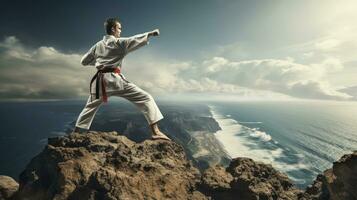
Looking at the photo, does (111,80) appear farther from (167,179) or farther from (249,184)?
(249,184)

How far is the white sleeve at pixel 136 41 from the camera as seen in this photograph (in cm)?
684

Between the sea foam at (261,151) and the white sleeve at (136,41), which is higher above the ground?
the white sleeve at (136,41)

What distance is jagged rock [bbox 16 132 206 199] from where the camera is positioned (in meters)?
7.22

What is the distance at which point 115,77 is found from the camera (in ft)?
23.6

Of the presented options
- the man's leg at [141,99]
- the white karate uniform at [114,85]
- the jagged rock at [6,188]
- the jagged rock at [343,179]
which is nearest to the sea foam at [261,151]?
the jagged rock at [6,188]

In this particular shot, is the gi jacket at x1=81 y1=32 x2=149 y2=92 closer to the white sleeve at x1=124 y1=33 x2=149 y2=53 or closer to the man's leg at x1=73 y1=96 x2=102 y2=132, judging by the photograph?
the white sleeve at x1=124 y1=33 x2=149 y2=53

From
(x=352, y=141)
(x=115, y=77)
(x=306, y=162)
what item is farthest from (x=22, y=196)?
(x=352, y=141)

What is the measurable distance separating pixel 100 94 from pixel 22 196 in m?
5.89

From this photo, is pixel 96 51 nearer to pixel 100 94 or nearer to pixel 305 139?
pixel 100 94

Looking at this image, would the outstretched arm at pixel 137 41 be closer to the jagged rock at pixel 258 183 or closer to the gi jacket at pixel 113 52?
the gi jacket at pixel 113 52

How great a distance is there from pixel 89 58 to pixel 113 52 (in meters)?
1.11

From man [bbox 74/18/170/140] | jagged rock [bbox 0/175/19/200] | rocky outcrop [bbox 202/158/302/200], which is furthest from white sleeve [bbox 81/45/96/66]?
jagged rock [bbox 0/175/19/200]

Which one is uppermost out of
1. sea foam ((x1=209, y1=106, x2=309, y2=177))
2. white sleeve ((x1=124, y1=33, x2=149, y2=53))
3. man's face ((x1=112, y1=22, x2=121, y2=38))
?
man's face ((x1=112, y1=22, x2=121, y2=38))

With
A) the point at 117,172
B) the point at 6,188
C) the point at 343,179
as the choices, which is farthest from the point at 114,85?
the point at 6,188
